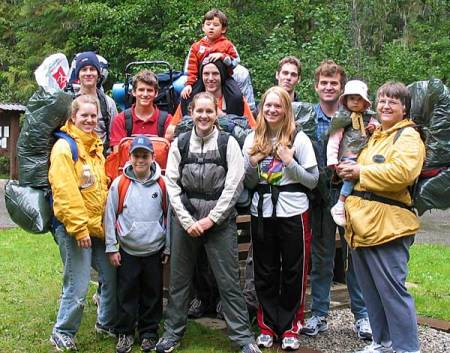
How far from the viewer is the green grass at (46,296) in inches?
218

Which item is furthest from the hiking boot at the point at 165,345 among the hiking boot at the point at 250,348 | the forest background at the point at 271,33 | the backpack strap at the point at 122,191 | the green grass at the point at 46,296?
the forest background at the point at 271,33

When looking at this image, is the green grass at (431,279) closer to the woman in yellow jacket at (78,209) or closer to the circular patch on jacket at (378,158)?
the circular patch on jacket at (378,158)

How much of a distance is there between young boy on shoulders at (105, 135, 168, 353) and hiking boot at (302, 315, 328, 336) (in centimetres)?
132

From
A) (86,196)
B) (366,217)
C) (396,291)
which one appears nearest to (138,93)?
(86,196)

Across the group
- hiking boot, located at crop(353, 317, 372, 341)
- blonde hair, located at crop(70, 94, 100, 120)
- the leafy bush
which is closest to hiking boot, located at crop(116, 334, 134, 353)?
blonde hair, located at crop(70, 94, 100, 120)

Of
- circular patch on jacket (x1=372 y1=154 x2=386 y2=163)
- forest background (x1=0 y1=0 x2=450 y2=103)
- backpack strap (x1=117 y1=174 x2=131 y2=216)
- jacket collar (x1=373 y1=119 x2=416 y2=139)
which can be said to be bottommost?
backpack strap (x1=117 y1=174 x2=131 y2=216)

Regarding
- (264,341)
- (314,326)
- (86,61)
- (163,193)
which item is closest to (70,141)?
(163,193)

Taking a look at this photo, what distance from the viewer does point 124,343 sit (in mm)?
5312

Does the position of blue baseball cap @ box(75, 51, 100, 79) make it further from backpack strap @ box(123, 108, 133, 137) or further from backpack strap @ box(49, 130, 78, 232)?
backpack strap @ box(49, 130, 78, 232)

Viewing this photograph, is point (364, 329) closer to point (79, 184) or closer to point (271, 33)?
point (79, 184)

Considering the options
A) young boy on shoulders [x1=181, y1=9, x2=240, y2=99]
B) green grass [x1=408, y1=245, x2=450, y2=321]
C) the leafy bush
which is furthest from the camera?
the leafy bush

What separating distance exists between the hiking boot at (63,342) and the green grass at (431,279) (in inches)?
146

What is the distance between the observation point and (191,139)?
17.1 ft

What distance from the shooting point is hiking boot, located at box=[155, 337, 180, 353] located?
17.1 ft
